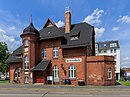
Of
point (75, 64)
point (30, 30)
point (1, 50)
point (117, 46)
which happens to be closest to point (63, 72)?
point (75, 64)

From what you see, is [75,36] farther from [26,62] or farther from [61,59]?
[26,62]

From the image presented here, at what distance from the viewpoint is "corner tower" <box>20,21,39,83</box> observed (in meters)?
37.8

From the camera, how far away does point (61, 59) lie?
36.1 metres

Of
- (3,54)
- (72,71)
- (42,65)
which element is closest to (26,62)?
(42,65)

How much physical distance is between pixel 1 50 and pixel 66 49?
124 ft

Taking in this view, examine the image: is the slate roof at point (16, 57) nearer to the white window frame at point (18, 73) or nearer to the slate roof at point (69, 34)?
the slate roof at point (69, 34)

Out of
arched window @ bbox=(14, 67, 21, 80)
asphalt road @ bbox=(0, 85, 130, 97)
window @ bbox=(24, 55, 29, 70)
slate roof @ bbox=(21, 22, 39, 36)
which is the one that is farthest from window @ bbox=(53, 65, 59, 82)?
asphalt road @ bbox=(0, 85, 130, 97)

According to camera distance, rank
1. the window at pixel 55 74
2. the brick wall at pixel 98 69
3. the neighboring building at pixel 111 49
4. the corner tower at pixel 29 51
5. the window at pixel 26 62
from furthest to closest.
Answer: the neighboring building at pixel 111 49
the window at pixel 26 62
the corner tower at pixel 29 51
the window at pixel 55 74
the brick wall at pixel 98 69

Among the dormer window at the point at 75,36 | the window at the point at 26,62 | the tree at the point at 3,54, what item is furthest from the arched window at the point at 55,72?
the tree at the point at 3,54

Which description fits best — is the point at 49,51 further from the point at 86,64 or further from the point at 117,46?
the point at 117,46

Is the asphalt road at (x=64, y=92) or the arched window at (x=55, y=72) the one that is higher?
the arched window at (x=55, y=72)

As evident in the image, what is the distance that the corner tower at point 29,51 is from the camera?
3784 centimetres

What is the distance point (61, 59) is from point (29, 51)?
6632 mm

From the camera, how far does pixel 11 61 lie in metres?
42.1
